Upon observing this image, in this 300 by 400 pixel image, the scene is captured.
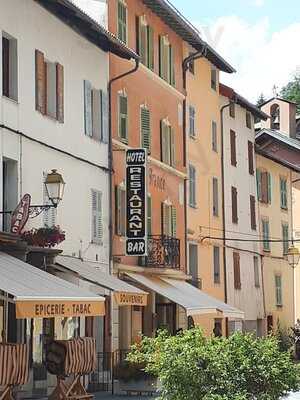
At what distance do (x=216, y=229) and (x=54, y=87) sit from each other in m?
16.5

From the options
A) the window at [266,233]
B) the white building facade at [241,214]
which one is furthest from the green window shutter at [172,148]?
the window at [266,233]

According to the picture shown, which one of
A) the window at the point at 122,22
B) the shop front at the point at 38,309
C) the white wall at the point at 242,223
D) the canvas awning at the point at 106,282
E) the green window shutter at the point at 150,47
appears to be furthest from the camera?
the white wall at the point at 242,223

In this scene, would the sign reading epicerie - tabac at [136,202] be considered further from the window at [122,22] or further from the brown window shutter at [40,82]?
the brown window shutter at [40,82]

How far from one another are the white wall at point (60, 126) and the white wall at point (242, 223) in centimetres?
1450

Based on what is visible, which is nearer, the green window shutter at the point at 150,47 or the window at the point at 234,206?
the green window shutter at the point at 150,47

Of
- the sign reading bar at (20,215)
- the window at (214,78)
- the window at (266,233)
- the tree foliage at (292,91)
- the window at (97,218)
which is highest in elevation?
the tree foliage at (292,91)

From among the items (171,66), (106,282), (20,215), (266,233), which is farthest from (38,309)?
(266,233)

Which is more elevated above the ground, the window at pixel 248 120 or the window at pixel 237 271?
the window at pixel 248 120

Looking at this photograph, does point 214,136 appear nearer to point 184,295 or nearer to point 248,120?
point 248,120

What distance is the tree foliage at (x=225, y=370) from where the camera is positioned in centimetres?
1205

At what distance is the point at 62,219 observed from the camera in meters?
23.9

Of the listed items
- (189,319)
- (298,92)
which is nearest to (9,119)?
(189,319)

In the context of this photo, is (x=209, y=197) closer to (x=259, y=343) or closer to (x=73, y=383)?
(x=73, y=383)

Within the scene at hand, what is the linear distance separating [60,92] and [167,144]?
9821 mm
